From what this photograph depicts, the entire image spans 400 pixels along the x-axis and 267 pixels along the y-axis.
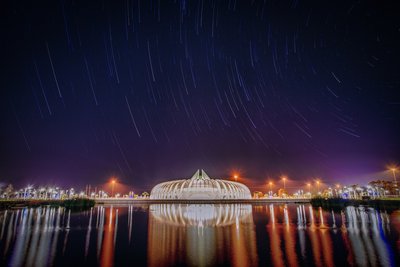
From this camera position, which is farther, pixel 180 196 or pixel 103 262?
pixel 180 196

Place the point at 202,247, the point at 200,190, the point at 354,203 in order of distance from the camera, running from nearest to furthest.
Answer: the point at 202,247 → the point at 354,203 → the point at 200,190

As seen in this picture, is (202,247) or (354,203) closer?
(202,247)

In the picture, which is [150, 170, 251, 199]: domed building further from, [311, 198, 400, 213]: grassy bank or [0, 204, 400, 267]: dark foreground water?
[0, 204, 400, 267]: dark foreground water

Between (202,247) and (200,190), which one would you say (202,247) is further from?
(200,190)

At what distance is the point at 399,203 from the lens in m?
37.2

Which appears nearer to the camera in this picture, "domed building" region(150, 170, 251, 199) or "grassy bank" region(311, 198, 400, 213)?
"grassy bank" region(311, 198, 400, 213)

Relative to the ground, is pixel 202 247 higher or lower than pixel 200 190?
lower

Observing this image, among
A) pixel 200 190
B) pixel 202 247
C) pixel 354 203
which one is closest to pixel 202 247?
pixel 202 247

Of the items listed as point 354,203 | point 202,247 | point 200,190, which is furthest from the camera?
point 200,190

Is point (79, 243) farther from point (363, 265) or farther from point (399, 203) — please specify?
point (399, 203)

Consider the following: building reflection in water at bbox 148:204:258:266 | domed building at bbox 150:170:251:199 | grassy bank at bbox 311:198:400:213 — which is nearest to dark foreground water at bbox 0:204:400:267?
building reflection in water at bbox 148:204:258:266

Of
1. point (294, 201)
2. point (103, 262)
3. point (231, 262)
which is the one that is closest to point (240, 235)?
point (231, 262)

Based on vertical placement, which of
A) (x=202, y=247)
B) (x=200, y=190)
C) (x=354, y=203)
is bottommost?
(x=202, y=247)

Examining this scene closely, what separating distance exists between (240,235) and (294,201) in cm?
4888
